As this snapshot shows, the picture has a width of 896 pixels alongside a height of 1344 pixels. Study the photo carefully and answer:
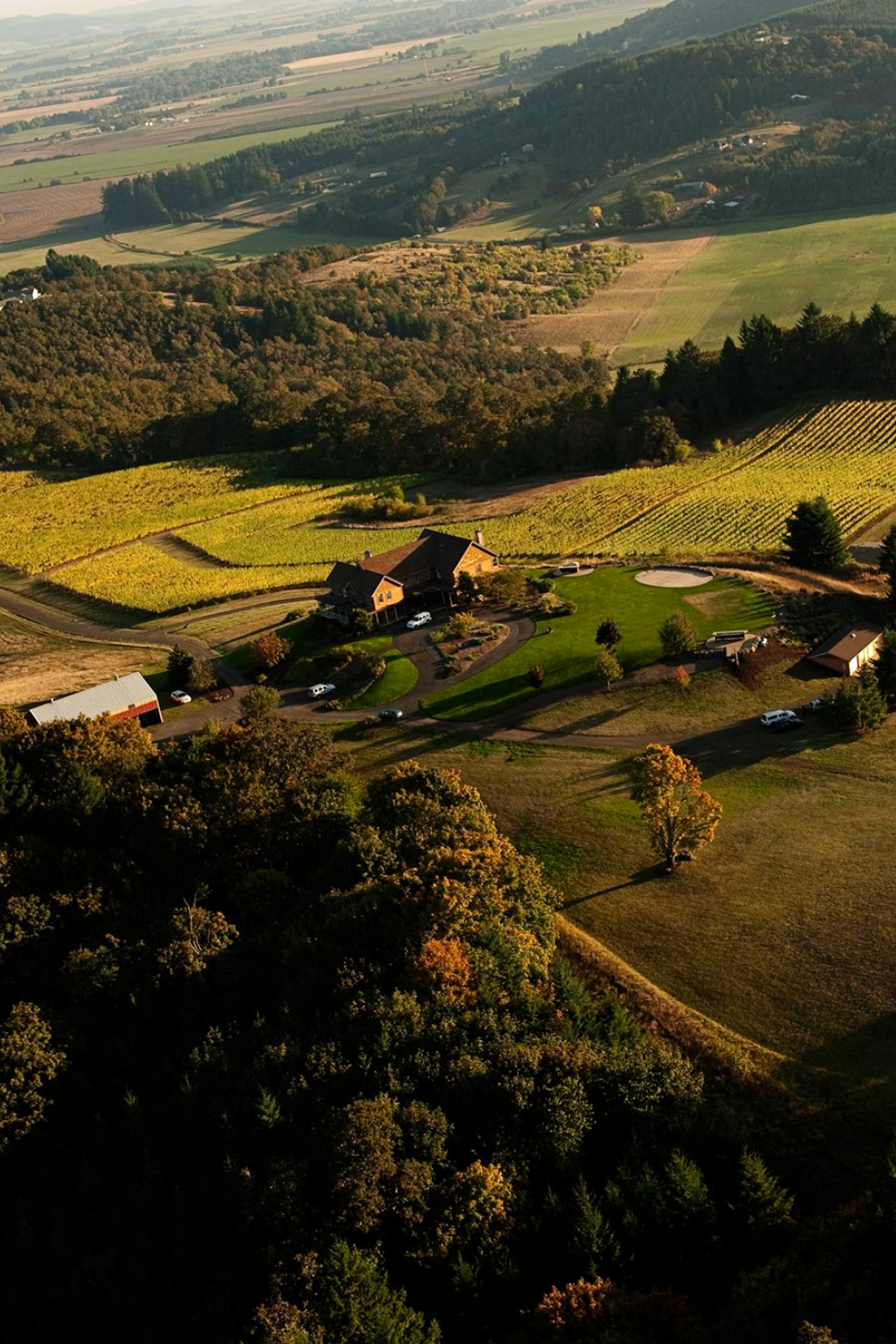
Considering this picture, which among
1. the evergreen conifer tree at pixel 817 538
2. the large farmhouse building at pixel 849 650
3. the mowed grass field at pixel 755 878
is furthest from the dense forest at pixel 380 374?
the mowed grass field at pixel 755 878

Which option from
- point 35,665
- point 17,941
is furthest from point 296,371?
point 17,941

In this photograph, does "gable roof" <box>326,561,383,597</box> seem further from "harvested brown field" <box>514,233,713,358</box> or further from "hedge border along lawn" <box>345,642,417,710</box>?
"harvested brown field" <box>514,233,713,358</box>

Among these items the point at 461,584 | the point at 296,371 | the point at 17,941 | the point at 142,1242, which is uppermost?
the point at 296,371

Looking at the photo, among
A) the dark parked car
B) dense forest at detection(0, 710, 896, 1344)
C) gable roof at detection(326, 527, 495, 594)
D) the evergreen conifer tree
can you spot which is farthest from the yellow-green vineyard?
dense forest at detection(0, 710, 896, 1344)

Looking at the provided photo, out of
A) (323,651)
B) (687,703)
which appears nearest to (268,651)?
(323,651)

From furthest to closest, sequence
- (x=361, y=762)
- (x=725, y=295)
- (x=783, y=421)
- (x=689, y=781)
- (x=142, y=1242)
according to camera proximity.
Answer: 1. (x=725, y=295)
2. (x=783, y=421)
3. (x=361, y=762)
4. (x=689, y=781)
5. (x=142, y=1242)

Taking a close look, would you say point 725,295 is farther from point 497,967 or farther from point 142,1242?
point 142,1242

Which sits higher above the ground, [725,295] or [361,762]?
[725,295]

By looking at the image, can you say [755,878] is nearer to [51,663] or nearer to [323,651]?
[323,651]

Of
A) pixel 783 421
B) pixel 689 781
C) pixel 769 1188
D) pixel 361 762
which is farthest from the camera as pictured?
pixel 783 421
